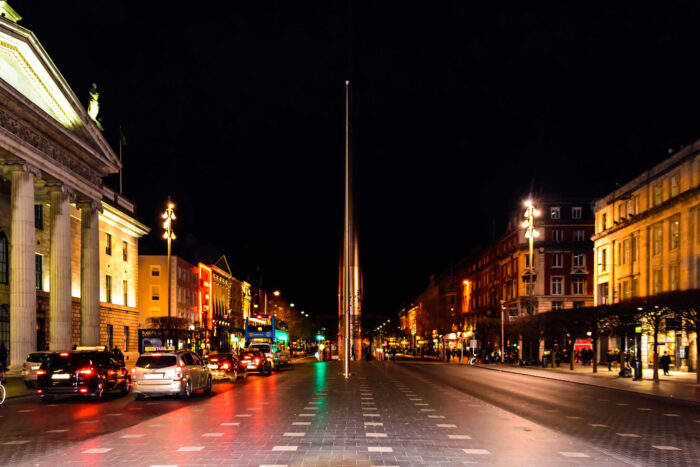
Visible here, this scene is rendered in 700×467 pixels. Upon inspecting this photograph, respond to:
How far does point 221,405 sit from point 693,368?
38402 mm

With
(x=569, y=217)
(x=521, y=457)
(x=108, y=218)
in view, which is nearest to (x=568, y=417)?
(x=521, y=457)

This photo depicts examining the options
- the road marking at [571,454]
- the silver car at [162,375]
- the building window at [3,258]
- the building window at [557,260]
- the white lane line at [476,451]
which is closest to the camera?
the road marking at [571,454]

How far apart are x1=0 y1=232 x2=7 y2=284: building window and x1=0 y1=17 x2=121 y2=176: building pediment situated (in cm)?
687

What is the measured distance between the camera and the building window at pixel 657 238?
5410 centimetres

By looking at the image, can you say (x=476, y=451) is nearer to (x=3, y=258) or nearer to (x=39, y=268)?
(x=3, y=258)

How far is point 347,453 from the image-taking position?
36.9 ft

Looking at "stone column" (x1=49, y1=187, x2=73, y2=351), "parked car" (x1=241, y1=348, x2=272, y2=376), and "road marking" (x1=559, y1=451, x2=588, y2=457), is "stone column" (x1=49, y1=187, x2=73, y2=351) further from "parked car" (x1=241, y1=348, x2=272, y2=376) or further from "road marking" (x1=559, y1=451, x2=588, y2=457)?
"road marking" (x1=559, y1=451, x2=588, y2=457)

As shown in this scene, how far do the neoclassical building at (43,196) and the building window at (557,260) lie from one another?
166 ft

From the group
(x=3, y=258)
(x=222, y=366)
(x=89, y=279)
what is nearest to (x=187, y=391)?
(x=222, y=366)

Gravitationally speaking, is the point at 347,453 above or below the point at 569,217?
below

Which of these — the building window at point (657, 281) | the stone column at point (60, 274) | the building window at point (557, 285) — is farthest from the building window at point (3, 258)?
the building window at point (557, 285)

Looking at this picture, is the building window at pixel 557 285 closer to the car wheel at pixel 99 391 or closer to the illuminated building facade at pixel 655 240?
the illuminated building facade at pixel 655 240

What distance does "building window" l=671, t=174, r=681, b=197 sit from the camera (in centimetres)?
5075

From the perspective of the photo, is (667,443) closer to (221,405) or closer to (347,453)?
(347,453)
